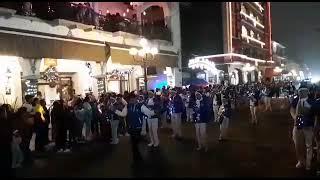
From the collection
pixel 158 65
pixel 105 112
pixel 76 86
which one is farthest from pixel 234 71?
pixel 105 112

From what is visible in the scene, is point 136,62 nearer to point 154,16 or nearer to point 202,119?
point 154,16

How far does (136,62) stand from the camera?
2773 centimetres

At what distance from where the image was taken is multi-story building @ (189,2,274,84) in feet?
183

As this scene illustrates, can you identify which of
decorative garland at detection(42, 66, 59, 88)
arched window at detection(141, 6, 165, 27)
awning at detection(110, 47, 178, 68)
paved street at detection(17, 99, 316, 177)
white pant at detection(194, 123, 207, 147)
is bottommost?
paved street at detection(17, 99, 316, 177)

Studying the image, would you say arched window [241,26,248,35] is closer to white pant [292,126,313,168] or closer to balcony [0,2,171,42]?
balcony [0,2,171,42]

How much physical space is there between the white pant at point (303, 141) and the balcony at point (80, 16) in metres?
12.2

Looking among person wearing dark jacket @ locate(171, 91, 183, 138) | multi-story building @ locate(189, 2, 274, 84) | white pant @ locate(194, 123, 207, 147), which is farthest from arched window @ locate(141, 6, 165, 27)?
white pant @ locate(194, 123, 207, 147)

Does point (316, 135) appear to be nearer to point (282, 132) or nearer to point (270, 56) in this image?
point (282, 132)

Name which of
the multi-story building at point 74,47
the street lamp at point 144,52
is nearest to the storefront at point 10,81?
the multi-story building at point 74,47

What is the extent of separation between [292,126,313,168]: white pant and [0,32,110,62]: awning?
449 inches

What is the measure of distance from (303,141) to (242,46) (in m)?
55.4

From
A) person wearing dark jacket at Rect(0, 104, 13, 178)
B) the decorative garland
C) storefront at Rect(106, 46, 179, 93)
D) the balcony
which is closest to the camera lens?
person wearing dark jacket at Rect(0, 104, 13, 178)

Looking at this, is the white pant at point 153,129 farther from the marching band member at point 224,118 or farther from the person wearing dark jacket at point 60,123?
the person wearing dark jacket at point 60,123

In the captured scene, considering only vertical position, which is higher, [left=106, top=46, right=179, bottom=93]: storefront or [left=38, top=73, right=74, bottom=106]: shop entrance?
[left=106, top=46, right=179, bottom=93]: storefront
